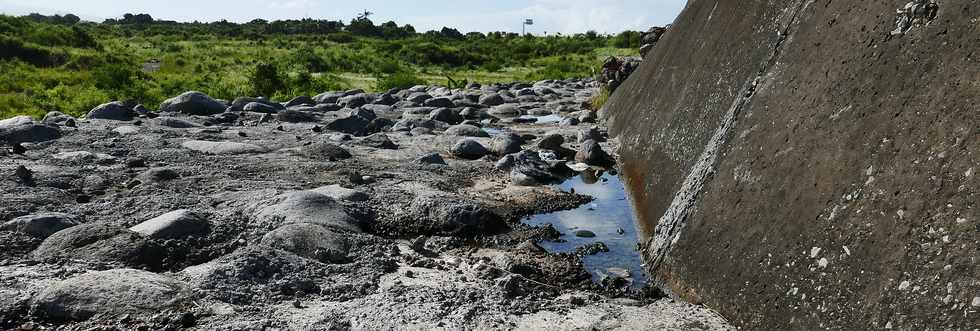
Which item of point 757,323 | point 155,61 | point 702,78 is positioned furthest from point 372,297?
point 155,61

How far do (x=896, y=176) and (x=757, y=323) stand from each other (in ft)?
3.50

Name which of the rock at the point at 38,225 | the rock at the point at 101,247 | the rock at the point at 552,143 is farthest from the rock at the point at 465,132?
the rock at the point at 101,247

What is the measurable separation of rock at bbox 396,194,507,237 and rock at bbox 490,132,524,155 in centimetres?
413

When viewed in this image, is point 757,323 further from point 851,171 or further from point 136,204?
point 136,204

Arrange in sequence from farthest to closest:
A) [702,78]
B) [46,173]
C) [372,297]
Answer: [46,173] < [702,78] < [372,297]

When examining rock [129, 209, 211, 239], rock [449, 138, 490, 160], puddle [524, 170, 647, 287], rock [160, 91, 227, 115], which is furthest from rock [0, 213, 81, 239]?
rock [160, 91, 227, 115]

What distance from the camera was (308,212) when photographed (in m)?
6.47

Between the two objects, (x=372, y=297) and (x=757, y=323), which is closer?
(x=757, y=323)

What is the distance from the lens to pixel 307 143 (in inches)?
476

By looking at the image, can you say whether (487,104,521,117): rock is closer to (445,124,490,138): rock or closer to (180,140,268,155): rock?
(445,124,490,138): rock

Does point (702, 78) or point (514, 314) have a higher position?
point (702, 78)

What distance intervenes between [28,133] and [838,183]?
11.9 metres

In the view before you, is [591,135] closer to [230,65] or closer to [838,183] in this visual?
[838,183]

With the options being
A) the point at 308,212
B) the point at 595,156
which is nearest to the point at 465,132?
the point at 595,156
